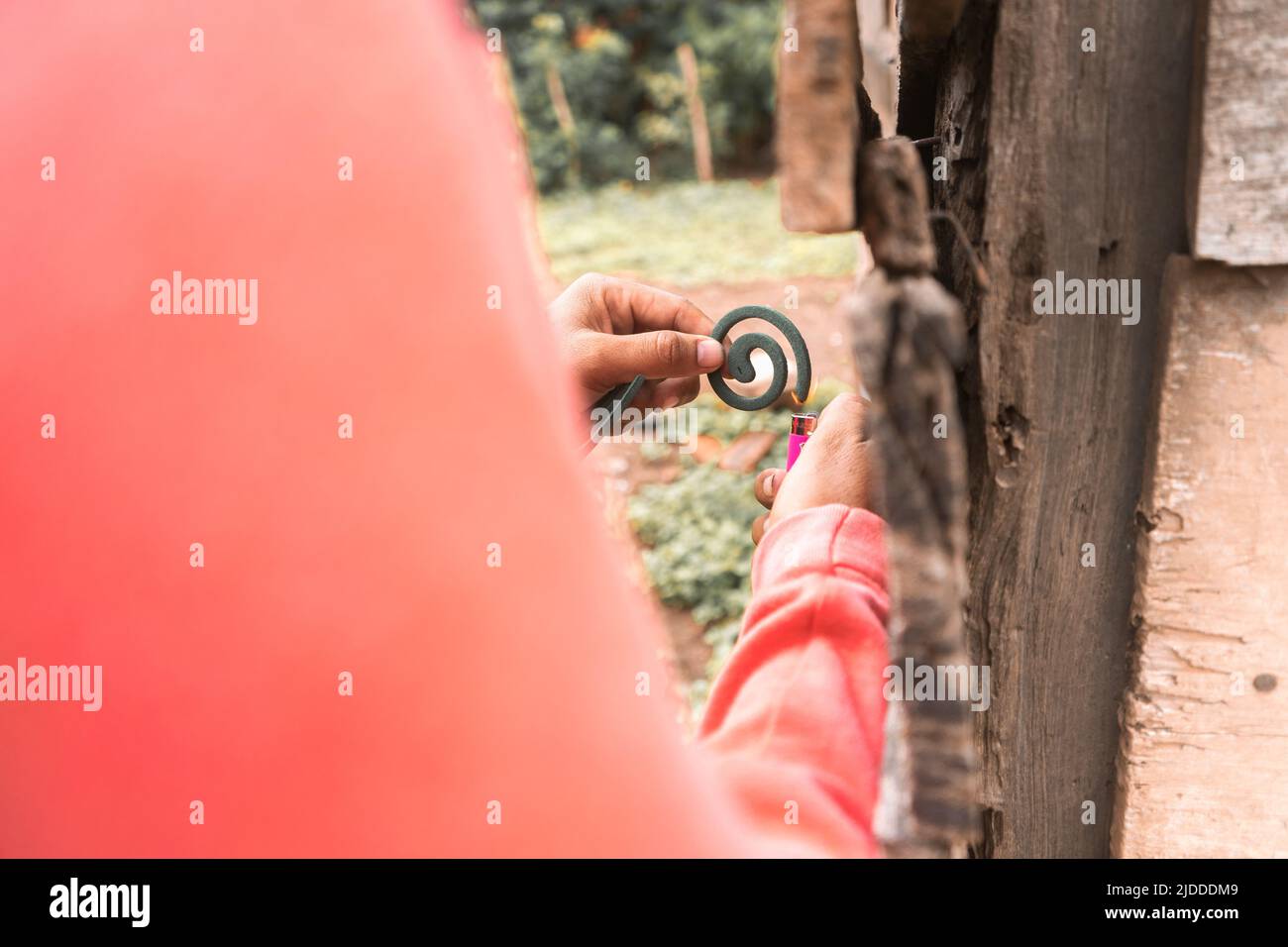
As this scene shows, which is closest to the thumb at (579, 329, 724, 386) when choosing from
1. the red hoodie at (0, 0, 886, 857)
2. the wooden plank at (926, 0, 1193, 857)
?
the wooden plank at (926, 0, 1193, 857)

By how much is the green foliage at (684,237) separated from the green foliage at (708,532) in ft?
7.09

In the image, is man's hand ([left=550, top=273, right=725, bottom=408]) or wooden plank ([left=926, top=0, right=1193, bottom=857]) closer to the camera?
wooden plank ([left=926, top=0, right=1193, bottom=857])

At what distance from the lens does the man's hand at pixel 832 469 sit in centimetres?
100

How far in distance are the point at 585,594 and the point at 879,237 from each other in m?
0.34

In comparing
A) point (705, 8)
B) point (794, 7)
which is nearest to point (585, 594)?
point (794, 7)

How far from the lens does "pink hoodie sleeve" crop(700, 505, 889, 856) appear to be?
28.0 inches

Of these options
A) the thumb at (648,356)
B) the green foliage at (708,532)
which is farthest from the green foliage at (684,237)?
the thumb at (648,356)

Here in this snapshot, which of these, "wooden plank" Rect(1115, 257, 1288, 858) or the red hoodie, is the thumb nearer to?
"wooden plank" Rect(1115, 257, 1288, 858)

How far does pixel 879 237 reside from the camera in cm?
68

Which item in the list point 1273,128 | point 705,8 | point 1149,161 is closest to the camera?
point 1273,128

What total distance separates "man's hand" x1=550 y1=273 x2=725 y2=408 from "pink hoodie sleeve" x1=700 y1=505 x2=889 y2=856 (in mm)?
419

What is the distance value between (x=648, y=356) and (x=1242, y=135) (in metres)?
0.68

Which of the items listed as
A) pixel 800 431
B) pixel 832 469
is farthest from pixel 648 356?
pixel 832 469
